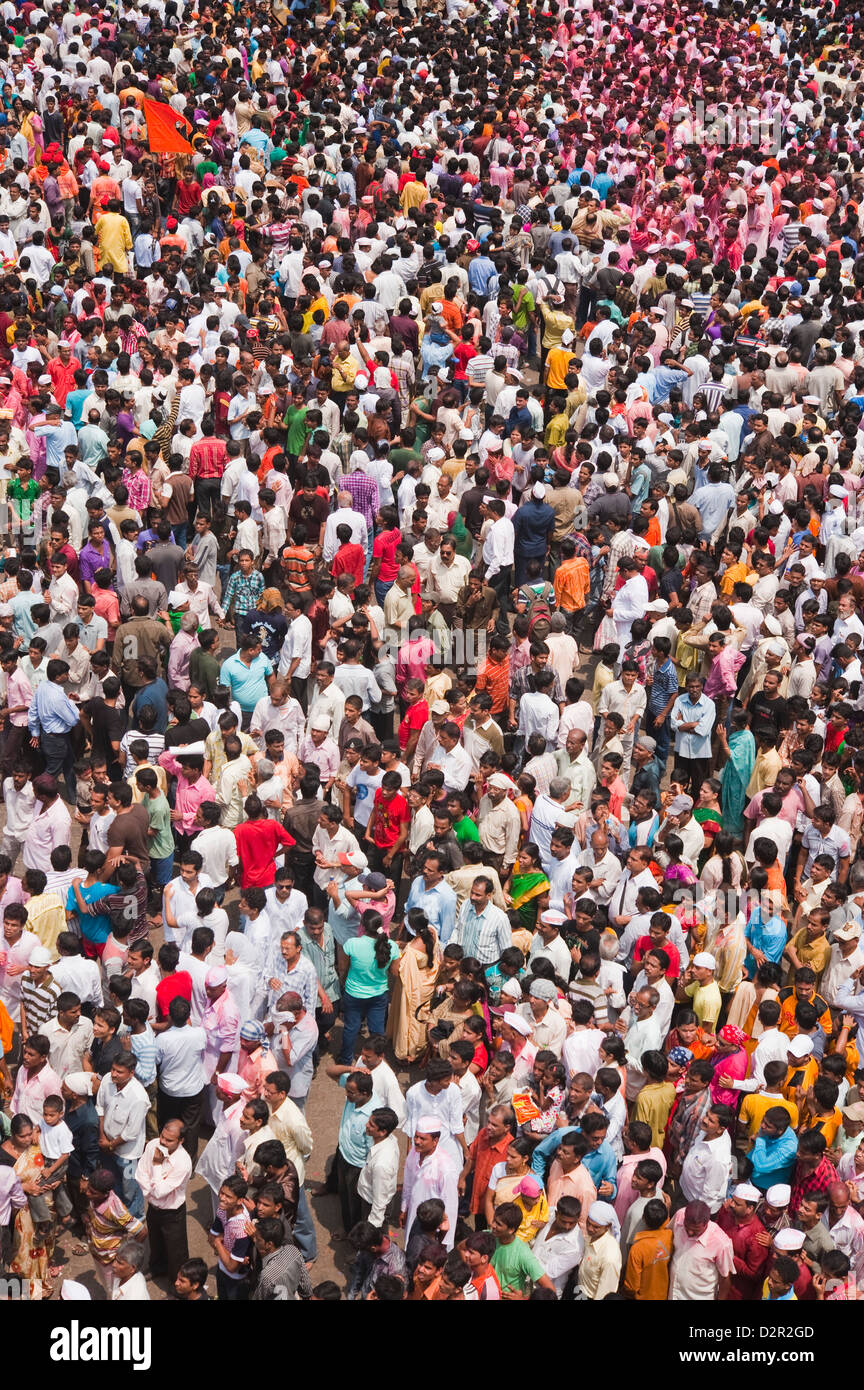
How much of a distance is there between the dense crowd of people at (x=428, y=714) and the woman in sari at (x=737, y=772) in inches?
1.4

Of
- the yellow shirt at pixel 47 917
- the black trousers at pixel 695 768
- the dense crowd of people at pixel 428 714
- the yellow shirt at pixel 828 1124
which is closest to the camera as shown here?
the dense crowd of people at pixel 428 714

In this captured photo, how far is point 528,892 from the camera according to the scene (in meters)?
10.8

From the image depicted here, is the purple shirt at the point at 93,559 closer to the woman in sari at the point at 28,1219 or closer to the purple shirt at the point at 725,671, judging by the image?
the purple shirt at the point at 725,671

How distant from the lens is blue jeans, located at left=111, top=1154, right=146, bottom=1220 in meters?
9.28

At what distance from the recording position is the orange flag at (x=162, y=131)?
67.6ft

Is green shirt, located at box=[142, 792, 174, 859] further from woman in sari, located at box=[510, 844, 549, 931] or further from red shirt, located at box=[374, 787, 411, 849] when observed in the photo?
woman in sari, located at box=[510, 844, 549, 931]

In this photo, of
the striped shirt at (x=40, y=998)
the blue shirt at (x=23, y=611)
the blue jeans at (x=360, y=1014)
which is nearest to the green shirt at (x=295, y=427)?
the blue shirt at (x=23, y=611)

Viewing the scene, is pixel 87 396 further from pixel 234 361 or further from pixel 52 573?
pixel 52 573

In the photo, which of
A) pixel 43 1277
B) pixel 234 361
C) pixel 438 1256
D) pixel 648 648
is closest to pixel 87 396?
pixel 234 361

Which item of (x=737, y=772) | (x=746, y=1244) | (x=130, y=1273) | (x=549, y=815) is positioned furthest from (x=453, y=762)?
(x=130, y=1273)

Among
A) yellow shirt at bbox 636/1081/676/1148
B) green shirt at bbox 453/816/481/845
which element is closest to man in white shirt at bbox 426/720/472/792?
green shirt at bbox 453/816/481/845

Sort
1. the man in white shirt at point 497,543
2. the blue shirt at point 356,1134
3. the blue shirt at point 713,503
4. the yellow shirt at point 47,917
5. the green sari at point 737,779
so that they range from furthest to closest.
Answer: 1. the blue shirt at point 713,503
2. the man in white shirt at point 497,543
3. the green sari at point 737,779
4. the yellow shirt at point 47,917
5. the blue shirt at point 356,1134

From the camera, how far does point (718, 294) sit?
1870 cm

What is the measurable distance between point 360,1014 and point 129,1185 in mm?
1656
